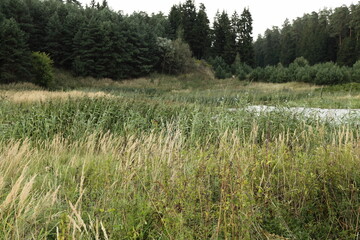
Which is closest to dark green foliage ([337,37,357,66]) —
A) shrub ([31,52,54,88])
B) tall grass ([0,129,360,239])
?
shrub ([31,52,54,88])

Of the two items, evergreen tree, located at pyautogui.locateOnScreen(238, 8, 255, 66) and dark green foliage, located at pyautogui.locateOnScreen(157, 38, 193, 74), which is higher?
evergreen tree, located at pyautogui.locateOnScreen(238, 8, 255, 66)

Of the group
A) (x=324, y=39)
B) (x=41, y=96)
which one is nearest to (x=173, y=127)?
(x=41, y=96)

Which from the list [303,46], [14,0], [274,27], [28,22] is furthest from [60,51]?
[274,27]

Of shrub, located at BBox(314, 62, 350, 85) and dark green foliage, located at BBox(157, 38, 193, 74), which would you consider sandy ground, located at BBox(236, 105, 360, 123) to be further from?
dark green foliage, located at BBox(157, 38, 193, 74)

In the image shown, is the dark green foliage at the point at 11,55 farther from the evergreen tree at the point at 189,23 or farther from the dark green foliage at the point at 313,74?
the evergreen tree at the point at 189,23

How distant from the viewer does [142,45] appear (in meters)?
44.8

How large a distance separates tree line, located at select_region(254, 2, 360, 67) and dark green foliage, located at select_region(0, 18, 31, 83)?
178ft

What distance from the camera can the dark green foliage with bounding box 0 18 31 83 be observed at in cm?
2756

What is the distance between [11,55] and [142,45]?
68.2 feet

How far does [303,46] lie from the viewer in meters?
68.5

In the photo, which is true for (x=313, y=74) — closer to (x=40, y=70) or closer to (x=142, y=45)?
(x=142, y=45)

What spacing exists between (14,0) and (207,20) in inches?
1481

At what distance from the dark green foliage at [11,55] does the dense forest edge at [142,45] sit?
83mm

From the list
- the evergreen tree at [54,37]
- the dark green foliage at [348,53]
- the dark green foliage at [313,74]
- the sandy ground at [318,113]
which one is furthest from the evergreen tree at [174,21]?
the sandy ground at [318,113]
